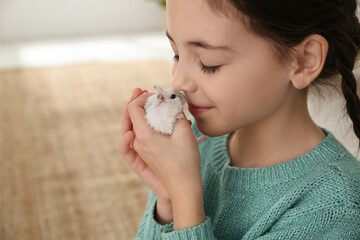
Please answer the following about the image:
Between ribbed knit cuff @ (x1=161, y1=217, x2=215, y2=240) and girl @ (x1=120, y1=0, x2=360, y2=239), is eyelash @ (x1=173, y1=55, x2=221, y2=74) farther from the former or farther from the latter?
ribbed knit cuff @ (x1=161, y1=217, x2=215, y2=240)

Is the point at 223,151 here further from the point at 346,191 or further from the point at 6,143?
the point at 6,143

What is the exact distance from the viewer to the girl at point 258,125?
85 centimetres

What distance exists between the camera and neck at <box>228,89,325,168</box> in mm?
1012

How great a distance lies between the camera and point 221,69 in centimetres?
87

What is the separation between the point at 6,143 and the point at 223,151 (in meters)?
1.97

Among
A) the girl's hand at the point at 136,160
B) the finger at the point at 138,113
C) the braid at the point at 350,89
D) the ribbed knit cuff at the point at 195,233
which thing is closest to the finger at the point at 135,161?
the girl's hand at the point at 136,160

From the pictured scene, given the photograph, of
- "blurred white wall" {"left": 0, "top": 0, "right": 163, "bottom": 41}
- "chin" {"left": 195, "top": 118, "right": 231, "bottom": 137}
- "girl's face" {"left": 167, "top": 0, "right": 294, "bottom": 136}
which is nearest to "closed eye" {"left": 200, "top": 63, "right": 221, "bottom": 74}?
"girl's face" {"left": 167, "top": 0, "right": 294, "bottom": 136}

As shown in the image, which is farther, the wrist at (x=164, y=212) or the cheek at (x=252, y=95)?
the wrist at (x=164, y=212)

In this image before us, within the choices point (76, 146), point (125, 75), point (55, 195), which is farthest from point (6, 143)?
point (125, 75)

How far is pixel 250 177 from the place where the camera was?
102cm

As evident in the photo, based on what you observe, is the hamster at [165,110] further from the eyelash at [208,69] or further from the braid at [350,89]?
the braid at [350,89]

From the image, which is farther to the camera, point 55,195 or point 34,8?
point 34,8

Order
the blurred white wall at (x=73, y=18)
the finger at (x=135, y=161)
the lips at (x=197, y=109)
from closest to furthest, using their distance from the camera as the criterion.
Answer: the lips at (x=197, y=109) → the finger at (x=135, y=161) → the blurred white wall at (x=73, y=18)

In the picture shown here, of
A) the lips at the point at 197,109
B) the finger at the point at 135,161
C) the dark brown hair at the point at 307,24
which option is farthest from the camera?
the finger at the point at 135,161
